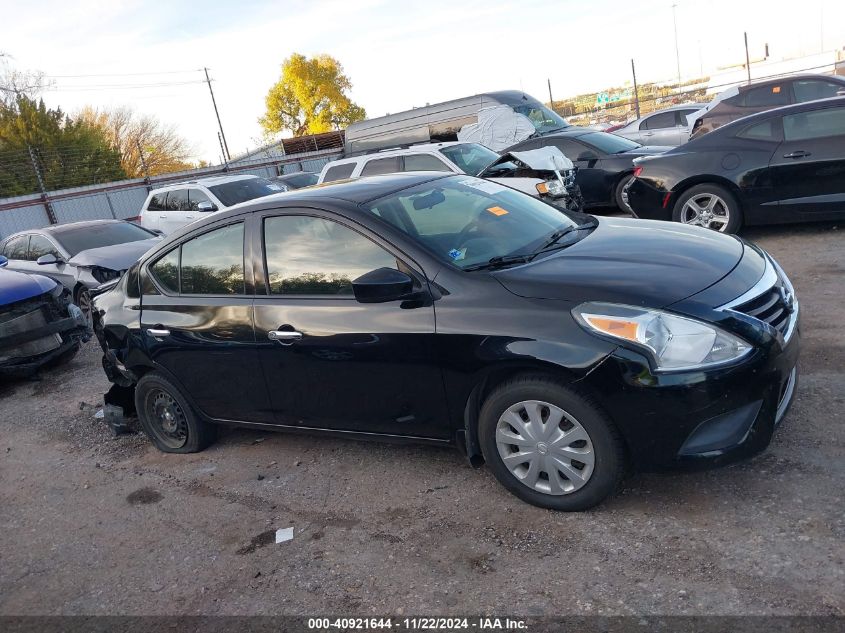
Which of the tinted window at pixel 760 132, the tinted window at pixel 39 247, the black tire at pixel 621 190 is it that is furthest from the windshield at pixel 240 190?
the tinted window at pixel 760 132

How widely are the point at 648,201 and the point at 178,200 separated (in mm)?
8950

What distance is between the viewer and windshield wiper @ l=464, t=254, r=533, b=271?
3.57 meters

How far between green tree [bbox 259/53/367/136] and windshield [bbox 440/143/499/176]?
5048cm

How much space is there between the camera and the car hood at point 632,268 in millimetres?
3193

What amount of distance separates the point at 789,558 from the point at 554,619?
0.98 meters

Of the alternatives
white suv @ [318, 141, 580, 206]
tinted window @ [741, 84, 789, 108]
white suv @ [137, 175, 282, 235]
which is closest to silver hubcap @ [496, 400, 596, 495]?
white suv @ [318, 141, 580, 206]

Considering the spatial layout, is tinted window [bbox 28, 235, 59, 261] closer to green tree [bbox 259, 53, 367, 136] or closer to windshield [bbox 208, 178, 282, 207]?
windshield [bbox 208, 178, 282, 207]

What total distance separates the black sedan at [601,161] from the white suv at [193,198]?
5.12m

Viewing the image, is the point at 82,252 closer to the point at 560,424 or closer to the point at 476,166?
the point at 476,166

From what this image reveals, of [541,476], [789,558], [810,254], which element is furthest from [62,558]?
[810,254]

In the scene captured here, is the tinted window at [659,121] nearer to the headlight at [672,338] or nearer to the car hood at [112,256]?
the car hood at [112,256]

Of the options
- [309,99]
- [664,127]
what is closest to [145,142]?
[309,99]

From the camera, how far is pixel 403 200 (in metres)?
4.00

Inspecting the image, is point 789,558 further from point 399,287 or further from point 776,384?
point 399,287
